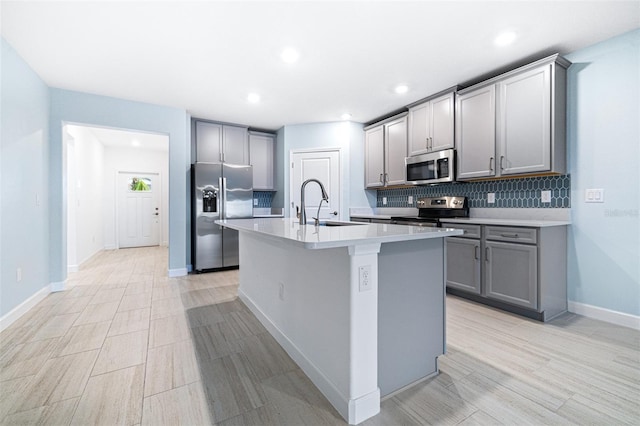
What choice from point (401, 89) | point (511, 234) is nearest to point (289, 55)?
point (401, 89)

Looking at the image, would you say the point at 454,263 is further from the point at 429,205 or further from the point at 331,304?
the point at 331,304

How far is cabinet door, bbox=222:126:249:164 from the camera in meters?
4.96

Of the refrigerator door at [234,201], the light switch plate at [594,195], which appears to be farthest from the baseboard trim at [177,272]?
the light switch plate at [594,195]

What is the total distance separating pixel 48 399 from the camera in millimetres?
1519

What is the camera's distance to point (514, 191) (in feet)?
10.4

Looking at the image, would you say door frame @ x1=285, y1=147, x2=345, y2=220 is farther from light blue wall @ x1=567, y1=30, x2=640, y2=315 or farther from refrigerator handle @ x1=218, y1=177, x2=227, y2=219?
light blue wall @ x1=567, y1=30, x2=640, y2=315

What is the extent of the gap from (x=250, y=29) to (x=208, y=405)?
2658mm

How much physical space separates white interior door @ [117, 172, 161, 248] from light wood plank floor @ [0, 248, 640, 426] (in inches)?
187

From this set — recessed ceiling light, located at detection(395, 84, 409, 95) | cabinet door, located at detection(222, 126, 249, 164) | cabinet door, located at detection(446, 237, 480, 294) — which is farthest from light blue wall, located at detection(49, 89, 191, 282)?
cabinet door, located at detection(446, 237, 480, 294)

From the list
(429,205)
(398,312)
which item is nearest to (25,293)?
(398,312)

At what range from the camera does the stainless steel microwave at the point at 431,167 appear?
346 centimetres

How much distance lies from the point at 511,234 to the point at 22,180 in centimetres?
474

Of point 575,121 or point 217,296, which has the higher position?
point 575,121

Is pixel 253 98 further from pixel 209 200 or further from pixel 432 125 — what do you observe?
pixel 432 125
